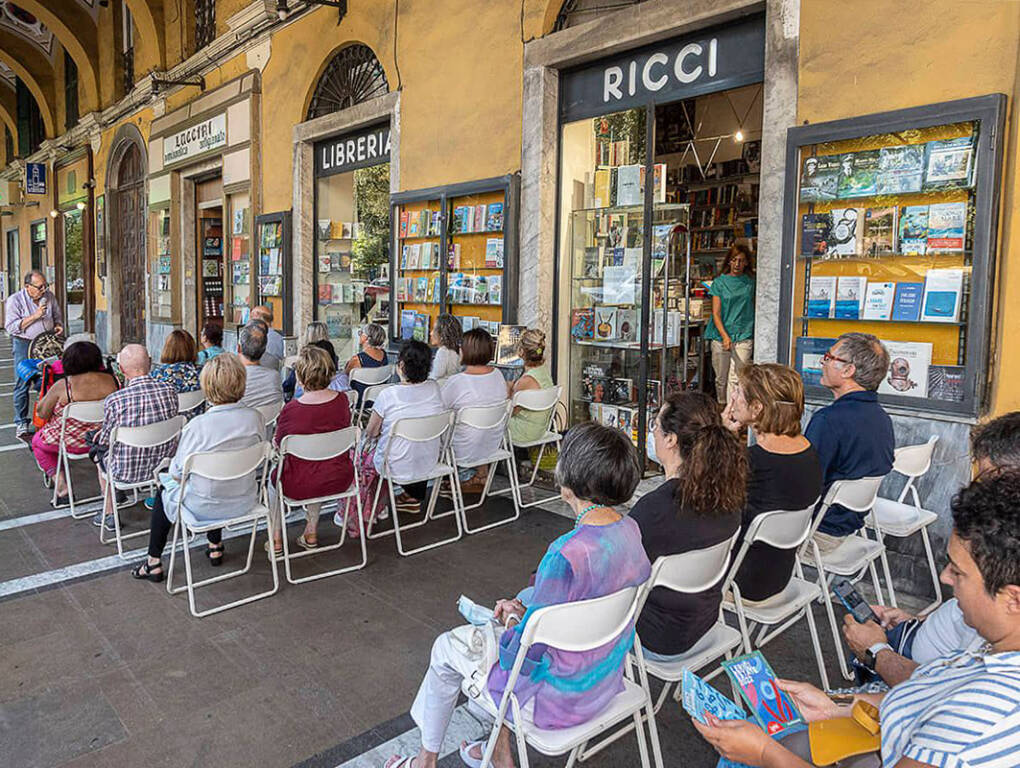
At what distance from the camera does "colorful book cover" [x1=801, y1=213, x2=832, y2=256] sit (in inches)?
162

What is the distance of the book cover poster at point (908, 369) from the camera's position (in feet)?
12.4

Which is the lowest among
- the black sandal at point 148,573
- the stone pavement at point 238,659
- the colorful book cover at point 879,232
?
the stone pavement at point 238,659

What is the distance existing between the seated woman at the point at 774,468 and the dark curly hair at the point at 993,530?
1.31 metres

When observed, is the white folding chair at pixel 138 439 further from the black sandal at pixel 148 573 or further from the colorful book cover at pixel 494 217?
Answer: the colorful book cover at pixel 494 217

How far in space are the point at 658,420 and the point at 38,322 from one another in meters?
7.89

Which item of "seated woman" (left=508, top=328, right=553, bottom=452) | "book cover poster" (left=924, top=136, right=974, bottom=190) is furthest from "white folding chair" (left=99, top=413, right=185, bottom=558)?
"book cover poster" (left=924, top=136, right=974, bottom=190)

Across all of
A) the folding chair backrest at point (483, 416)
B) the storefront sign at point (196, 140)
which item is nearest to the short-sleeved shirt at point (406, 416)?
the folding chair backrest at point (483, 416)

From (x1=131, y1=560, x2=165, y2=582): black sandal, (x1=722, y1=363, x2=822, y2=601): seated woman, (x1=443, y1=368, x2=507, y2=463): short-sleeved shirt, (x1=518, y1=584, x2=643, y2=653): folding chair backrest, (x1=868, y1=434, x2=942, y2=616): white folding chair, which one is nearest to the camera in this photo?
(x1=518, y1=584, x2=643, y2=653): folding chair backrest

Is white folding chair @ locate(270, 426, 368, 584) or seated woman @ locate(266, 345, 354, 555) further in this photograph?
seated woman @ locate(266, 345, 354, 555)

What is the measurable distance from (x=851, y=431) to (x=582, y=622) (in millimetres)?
1826

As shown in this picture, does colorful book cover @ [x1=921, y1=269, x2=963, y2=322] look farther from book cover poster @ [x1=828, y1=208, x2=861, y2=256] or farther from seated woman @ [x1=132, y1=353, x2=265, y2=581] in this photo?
seated woman @ [x1=132, y1=353, x2=265, y2=581]

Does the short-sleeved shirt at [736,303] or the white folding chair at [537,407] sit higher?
the short-sleeved shirt at [736,303]

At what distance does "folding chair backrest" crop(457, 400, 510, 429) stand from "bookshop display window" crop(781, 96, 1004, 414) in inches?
→ 68.2

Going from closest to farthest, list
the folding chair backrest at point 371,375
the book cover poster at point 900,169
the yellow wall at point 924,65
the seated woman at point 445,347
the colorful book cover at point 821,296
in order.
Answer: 1. the yellow wall at point 924,65
2. the book cover poster at point 900,169
3. the colorful book cover at point 821,296
4. the seated woman at point 445,347
5. the folding chair backrest at point 371,375
